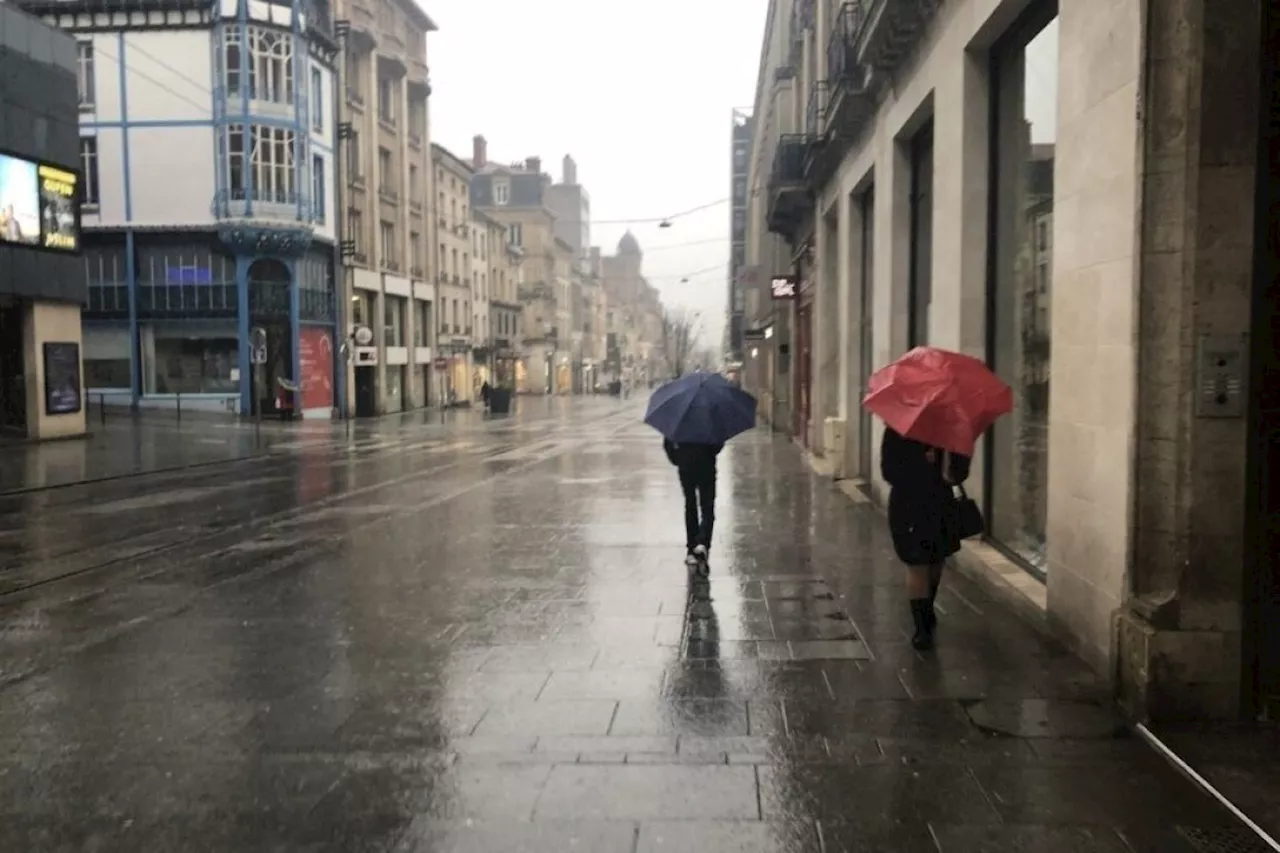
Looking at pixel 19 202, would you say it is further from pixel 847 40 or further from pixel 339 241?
pixel 847 40

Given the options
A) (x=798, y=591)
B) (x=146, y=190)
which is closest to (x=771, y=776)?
(x=798, y=591)

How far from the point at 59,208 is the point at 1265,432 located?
27889mm

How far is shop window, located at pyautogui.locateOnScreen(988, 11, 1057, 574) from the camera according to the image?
25.4ft

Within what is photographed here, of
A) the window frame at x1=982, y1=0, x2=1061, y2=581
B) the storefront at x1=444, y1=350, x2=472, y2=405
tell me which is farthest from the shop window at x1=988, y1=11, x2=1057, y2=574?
the storefront at x1=444, y1=350, x2=472, y2=405

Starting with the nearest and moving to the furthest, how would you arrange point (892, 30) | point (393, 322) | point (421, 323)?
point (892, 30) → point (393, 322) → point (421, 323)

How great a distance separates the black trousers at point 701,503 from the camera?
8930 millimetres

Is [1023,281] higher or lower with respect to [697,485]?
higher

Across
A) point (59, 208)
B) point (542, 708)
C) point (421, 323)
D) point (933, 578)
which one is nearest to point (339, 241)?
point (421, 323)

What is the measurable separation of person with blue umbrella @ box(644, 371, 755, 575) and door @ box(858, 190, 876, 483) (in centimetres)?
648

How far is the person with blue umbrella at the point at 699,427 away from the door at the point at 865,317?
6.48 metres

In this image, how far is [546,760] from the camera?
4.56 metres

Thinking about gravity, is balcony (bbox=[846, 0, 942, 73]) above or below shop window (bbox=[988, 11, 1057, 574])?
above

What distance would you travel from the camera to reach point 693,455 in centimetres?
884

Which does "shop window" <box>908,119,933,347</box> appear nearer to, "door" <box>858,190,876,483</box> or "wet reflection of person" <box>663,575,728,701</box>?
"door" <box>858,190,876,483</box>
